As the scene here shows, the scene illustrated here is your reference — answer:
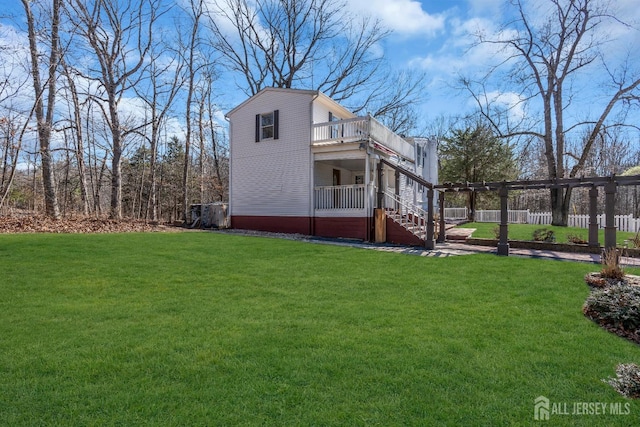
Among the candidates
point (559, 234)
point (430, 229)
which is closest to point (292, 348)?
point (430, 229)

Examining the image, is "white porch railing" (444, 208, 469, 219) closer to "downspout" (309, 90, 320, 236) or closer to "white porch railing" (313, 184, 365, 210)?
"white porch railing" (313, 184, 365, 210)

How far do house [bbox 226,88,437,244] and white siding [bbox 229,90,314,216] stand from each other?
4cm

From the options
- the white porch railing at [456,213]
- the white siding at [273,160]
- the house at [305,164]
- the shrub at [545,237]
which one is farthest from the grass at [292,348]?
the white porch railing at [456,213]

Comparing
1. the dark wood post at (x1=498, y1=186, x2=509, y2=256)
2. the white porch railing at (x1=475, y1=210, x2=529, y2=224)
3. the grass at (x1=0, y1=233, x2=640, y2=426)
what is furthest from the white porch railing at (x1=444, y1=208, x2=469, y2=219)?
the grass at (x1=0, y1=233, x2=640, y2=426)

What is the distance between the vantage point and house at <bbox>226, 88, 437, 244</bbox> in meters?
13.5

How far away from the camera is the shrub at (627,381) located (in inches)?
109

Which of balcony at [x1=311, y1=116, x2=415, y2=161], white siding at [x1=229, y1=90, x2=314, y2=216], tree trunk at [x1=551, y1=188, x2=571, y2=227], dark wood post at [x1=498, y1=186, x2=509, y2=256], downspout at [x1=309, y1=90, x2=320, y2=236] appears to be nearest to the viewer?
dark wood post at [x1=498, y1=186, x2=509, y2=256]

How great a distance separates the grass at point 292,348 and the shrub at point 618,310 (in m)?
0.25

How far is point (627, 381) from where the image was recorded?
2.86 metres

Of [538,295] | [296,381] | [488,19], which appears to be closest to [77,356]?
[296,381]

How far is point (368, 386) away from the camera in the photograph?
2.77 metres

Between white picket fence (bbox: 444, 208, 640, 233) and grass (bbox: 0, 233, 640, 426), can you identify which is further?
white picket fence (bbox: 444, 208, 640, 233)

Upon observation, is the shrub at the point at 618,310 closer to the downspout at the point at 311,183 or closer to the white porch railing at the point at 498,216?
the downspout at the point at 311,183

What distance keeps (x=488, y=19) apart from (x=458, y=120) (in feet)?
22.4
